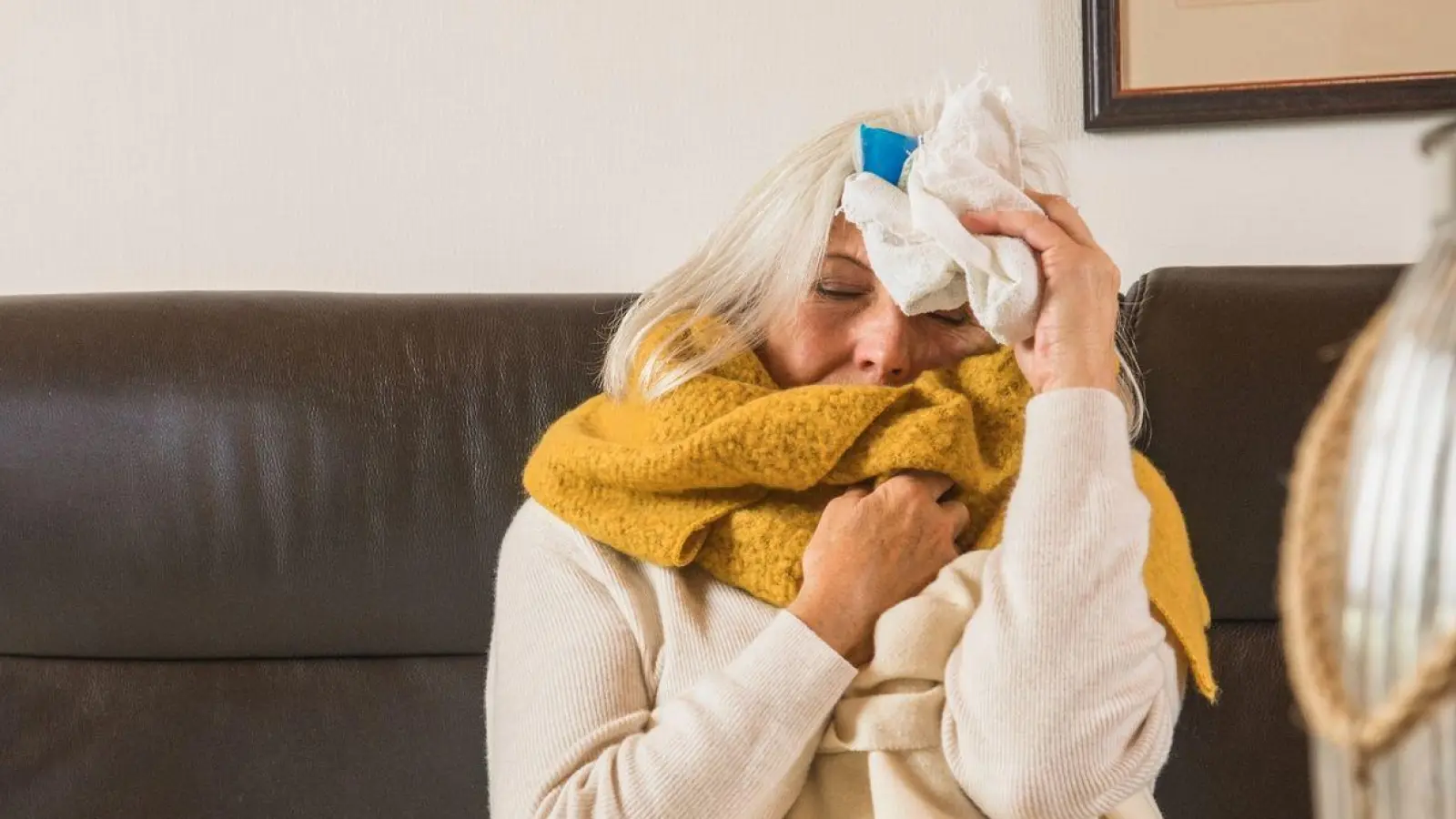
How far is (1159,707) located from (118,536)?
890mm

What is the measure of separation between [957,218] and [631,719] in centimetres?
40

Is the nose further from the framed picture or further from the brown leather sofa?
the framed picture

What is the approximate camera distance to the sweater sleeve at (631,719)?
0.81 meters

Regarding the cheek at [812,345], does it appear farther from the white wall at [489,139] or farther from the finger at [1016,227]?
the white wall at [489,139]

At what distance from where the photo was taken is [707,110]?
4.37ft

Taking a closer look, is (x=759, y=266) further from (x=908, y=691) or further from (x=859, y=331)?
(x=908, y=691)

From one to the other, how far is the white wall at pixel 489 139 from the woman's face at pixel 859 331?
39 cm

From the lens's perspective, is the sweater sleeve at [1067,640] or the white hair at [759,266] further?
the white hair at [759,266]

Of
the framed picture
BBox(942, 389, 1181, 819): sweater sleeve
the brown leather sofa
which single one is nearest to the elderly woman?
BBox(942, 389, 1181, 819): sweater sleeve

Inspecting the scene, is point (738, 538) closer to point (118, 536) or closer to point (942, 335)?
point (942, 335)

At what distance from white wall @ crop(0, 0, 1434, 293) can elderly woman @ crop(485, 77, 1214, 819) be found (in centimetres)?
31

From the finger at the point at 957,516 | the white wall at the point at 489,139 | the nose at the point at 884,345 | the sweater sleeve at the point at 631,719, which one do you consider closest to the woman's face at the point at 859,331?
the nose at the point at 884,345

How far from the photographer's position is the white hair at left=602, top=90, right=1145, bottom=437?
38.4 inches

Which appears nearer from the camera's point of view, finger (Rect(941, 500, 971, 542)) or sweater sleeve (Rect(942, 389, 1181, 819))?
sweater sleeve (Rect(942, 389, 1181, 819))
